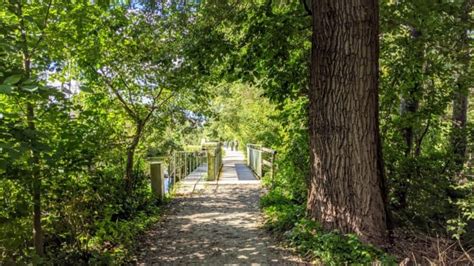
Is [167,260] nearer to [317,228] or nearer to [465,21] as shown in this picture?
[317,228]

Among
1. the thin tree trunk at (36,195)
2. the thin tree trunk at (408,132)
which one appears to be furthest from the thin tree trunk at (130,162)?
the thin tree trunk at (408,132)

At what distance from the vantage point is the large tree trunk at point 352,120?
156 inches

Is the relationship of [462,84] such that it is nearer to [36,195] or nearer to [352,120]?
[352,120]

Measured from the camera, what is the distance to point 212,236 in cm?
534

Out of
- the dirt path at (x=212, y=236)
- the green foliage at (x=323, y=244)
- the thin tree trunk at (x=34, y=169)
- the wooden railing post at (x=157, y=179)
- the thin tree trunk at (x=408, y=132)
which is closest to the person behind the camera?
the thin tree trunk at (x=34, y=169)

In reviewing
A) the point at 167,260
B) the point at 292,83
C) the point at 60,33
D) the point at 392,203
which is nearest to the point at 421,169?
the point at 392,203

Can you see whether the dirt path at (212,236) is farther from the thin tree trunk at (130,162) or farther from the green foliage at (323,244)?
the thin tree trunk at (130,162)

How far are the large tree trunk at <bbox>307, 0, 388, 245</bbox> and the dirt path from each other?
3.06 ft

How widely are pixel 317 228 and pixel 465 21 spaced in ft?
12.3

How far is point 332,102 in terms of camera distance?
13.5 ft

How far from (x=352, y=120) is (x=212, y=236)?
2.70 m

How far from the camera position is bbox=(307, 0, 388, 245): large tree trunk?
396 cm

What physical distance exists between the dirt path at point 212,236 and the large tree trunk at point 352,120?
0.93m

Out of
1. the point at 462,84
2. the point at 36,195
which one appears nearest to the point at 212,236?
the point at 36,195
